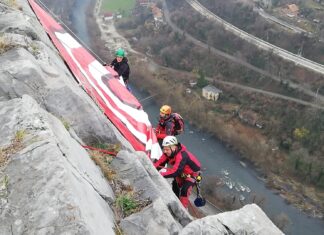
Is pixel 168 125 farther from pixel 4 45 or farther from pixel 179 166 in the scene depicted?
pixel 4 45

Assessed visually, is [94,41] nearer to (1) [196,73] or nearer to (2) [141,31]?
(2) [141,31]

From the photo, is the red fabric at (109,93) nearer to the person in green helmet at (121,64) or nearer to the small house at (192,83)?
the person in green helmet at (121,64)

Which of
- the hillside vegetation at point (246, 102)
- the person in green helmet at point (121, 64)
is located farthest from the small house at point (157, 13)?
the person in green helmet at point (121, 64)

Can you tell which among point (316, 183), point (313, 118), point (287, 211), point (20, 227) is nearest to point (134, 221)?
point (20, 227)

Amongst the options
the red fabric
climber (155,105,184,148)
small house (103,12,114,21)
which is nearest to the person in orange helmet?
climber (155,105,184,148)

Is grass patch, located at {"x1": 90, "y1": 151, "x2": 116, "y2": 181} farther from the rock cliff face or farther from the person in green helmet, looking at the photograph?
the person in green helmet

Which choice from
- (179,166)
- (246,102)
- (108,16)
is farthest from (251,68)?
(179,166)
